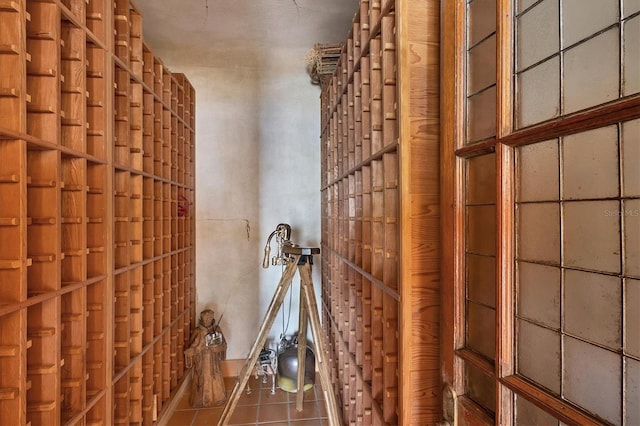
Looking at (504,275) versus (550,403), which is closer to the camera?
(550,403)

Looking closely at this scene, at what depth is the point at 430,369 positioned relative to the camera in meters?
0.99

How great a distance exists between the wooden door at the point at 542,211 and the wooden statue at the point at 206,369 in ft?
6.13

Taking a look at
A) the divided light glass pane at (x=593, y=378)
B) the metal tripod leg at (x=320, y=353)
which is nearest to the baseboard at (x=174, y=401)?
the metal tripod leg at (x=320, y=353)

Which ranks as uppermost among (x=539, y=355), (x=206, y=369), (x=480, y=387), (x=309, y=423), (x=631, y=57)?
(x=631, y=57)

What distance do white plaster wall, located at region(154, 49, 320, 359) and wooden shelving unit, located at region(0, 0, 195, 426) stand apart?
57 centimetres

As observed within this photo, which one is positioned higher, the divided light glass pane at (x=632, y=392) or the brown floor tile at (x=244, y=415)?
the divided light glass pane at (x=632, y=392)

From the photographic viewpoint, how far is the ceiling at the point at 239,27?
2.08 m

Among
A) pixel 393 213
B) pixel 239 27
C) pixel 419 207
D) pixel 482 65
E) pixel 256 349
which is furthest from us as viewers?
pixel 239 27

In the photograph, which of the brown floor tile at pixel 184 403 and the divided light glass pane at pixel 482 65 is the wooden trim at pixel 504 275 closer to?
the divided light glass pane at pixel 482 65

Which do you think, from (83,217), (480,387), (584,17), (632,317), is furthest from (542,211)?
(83,217)

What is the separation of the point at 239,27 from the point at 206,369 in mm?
2284

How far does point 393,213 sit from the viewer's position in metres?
1.12

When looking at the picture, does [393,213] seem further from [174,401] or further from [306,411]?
[174,401]

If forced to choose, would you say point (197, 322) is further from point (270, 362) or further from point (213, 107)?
point (213, 107)
